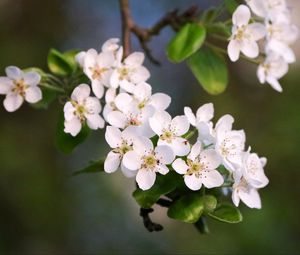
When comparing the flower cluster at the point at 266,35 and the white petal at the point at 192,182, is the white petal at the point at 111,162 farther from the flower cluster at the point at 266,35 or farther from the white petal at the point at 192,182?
the flower cluster at the point at 266,35

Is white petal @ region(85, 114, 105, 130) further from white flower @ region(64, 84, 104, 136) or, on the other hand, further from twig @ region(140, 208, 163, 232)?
twig @ region(140, 208, 163, 232)

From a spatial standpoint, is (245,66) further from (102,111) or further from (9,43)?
(102,111)

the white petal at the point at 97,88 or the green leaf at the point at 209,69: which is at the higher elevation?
the white petal at the point at 97,88

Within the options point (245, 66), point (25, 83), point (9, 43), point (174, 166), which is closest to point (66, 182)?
point (9, 43)

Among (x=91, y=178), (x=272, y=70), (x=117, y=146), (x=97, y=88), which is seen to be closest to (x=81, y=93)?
(x=97, y=88)

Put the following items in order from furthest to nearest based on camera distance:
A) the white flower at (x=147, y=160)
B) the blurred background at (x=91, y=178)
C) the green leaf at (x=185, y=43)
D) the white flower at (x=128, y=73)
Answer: the blurred background at (x=91, y=178) → the green leaf at (x=185, y=43) → the white flower at (x=128, y=73) → the white flower at (x=147, y=160)

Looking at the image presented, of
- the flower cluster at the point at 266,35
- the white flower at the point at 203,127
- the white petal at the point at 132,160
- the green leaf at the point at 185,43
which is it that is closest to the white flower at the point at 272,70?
the flower cluster at the point at 266,35

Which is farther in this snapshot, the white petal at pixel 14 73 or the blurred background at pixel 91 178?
the blurred background at pixel 91 178
